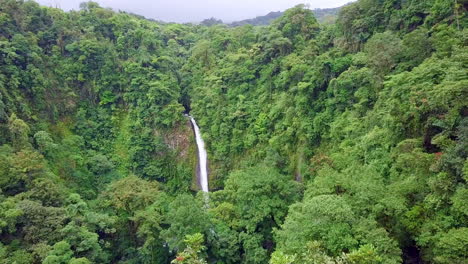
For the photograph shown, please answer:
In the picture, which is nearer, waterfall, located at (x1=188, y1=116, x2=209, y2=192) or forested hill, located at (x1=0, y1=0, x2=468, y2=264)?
forested hill, located at (x1=0, y1=0, x2=468, y2=264)

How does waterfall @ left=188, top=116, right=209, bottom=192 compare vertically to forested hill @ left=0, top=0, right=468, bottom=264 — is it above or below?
below

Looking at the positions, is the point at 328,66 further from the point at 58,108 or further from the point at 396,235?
the point at 58,108

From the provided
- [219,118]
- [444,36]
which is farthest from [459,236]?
[219,118]

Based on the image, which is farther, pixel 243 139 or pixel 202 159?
pixel 202 159

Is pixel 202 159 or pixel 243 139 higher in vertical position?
pixel 243 139

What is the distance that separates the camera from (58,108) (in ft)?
102

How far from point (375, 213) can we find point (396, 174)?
2775 mm

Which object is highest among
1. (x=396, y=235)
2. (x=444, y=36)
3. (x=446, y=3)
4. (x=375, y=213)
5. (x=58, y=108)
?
(x=446, y=3)

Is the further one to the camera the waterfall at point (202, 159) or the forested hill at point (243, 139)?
the waterfall at point (202, 159)

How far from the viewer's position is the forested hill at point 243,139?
1245 centimetres

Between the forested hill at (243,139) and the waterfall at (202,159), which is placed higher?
the forested hill at (243,139)

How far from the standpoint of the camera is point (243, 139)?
93.2 ft

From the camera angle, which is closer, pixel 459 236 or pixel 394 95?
pixel 459 236

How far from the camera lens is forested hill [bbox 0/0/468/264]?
12.5m
